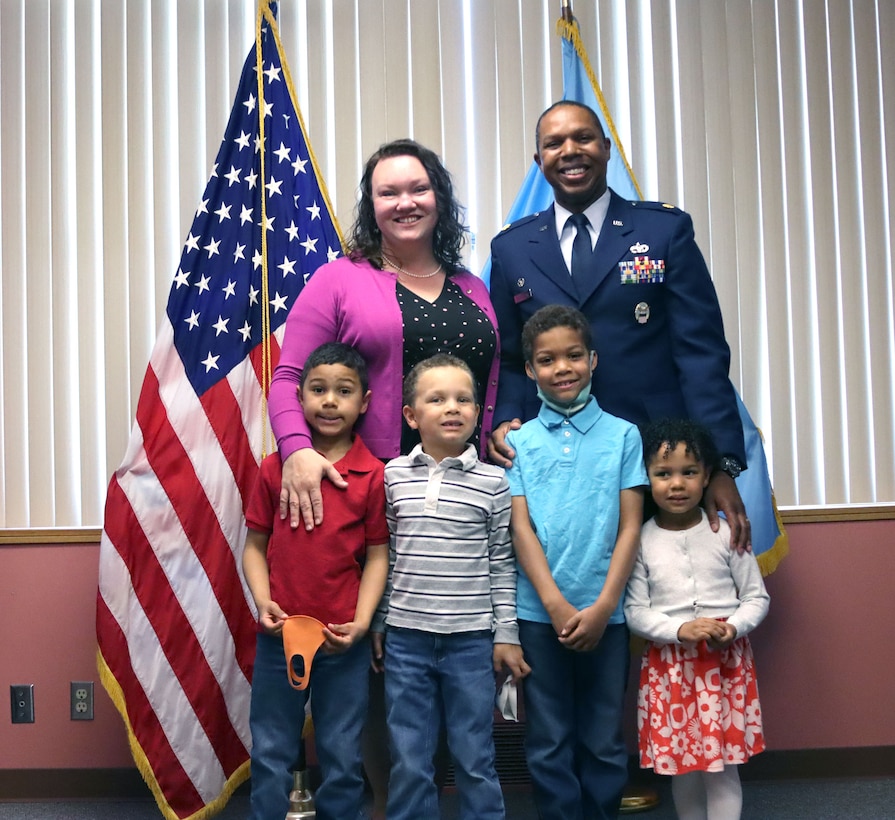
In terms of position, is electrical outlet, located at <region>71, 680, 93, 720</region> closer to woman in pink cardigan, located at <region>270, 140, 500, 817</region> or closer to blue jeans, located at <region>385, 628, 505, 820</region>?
woman in pink cardigan, located at <region>270, 140, 500, 817</region>

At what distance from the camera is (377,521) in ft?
6.70

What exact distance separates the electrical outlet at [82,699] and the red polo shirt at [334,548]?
127 centimetres

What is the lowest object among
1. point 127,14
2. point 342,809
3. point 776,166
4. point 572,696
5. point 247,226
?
point 342,809

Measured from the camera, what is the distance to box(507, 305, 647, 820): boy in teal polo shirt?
1991 mm

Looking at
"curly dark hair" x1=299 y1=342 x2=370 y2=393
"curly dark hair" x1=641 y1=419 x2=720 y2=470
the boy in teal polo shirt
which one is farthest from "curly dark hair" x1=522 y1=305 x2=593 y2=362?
"curly dark hair" x1=299 y1=342 x2=370 y2=393

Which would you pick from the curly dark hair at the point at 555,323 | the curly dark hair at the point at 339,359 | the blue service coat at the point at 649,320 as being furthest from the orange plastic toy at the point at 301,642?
the curly dark hair at the point at 555,323

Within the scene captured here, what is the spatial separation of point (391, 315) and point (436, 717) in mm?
870

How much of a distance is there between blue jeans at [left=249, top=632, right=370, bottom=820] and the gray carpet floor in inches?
33.4

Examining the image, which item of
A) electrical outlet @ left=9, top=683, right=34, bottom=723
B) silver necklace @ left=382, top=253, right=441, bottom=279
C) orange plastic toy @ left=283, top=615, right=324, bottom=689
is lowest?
electrical outlet @ left=9, top=683, right=34, bottom=723

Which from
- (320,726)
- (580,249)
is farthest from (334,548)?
(580,249)

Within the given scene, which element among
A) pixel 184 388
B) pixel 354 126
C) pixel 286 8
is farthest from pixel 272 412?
pixel 286 8

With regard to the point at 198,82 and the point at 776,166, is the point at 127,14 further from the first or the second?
the point at 776,166

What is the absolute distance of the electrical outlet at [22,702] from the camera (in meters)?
2.99

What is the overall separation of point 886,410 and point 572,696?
168 centimetres
